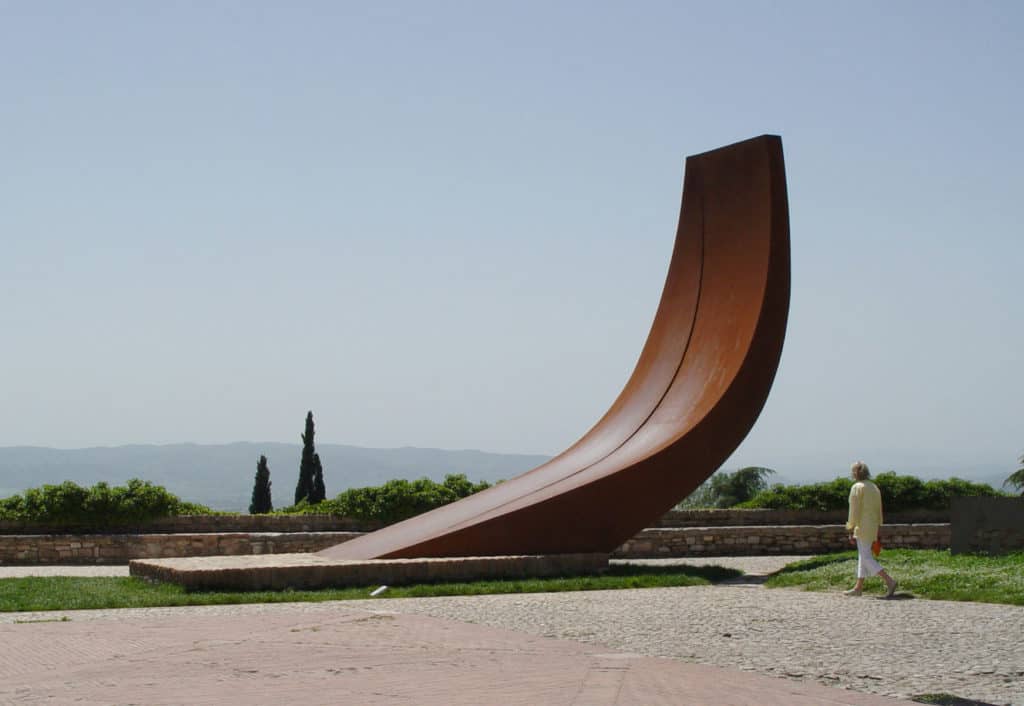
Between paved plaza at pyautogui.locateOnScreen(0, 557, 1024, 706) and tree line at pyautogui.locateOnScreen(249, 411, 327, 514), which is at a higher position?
tree line at pyautogui.locateOnScreen(249, 411, 327, 514)

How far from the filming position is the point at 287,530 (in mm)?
17047

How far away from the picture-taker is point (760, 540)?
16844 mm

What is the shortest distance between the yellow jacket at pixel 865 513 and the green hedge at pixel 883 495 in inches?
306

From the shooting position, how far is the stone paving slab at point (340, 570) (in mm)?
10891

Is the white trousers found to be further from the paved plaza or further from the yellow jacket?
the paved plaza

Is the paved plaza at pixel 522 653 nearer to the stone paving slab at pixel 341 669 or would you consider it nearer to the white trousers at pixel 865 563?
the stone paving slab at pixel 341 669

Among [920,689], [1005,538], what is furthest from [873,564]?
[920,689]

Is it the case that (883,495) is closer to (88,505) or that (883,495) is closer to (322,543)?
A: (322,543)

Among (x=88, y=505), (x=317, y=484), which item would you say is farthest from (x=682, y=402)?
(x=317, y=484)

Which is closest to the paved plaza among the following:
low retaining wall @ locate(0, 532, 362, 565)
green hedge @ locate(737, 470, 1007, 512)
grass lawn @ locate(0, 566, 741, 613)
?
grass lawn @ locate(0, 566, 741, 613)

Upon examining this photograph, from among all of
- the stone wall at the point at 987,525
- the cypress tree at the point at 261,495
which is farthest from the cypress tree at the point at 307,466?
the stone wall at the point at 987,525

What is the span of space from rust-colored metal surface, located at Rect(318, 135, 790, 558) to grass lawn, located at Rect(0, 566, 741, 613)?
67 cm

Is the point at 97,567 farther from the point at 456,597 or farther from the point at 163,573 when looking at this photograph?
the point at 456,597

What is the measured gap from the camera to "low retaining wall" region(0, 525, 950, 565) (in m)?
15.7
